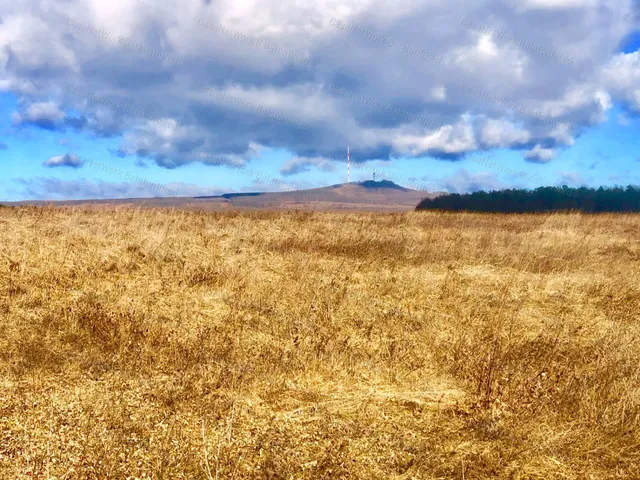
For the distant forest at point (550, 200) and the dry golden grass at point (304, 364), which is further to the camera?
the distant forest at point (550, 200)

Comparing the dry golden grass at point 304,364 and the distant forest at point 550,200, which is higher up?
the distant forest at point 550,200

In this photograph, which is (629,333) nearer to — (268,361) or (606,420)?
(606,420)

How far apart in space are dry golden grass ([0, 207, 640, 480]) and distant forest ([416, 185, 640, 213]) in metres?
34.6

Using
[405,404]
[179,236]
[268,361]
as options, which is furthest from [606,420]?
[179,236]

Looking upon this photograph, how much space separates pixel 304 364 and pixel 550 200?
47518 mm

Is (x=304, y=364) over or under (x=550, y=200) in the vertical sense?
under

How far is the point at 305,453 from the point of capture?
13.4ft

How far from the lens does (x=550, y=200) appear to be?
1812 inches

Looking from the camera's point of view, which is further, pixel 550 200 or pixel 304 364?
pixel 550 200

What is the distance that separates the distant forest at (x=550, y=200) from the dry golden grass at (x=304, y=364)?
34642 millimetres

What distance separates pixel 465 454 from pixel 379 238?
36.3 feet

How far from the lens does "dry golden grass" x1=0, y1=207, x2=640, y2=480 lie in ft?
13.2

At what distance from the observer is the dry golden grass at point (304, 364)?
402 centimetres

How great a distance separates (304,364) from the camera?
5.89m
